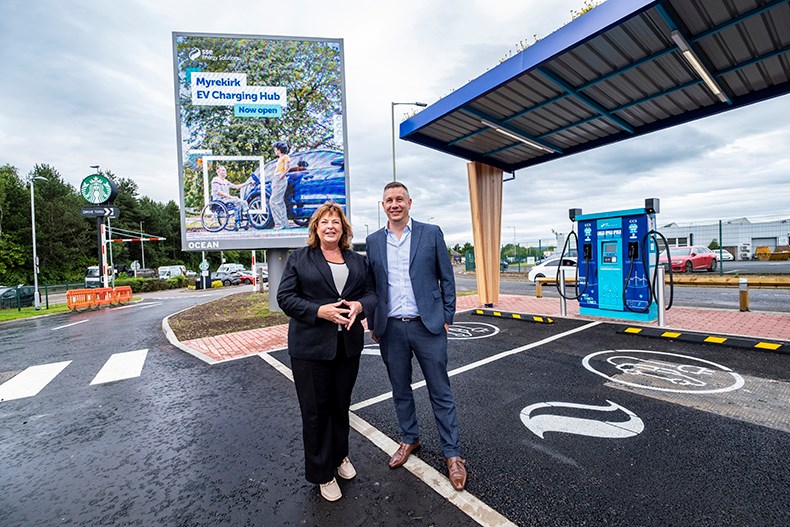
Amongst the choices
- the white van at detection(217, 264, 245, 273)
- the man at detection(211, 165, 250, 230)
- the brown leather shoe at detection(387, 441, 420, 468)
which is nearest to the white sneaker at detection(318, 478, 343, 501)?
the brown leather shoe at detection(387, 441, 420, 468)

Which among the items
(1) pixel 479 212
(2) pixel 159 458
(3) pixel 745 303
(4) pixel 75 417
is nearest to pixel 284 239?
(1) pixel 479 212

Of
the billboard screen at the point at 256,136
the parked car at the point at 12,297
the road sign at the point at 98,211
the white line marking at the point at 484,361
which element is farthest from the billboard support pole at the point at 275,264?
the parked car at the point at 12,297

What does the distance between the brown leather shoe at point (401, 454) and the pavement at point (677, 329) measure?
422 cm

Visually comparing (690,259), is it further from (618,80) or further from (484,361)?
(484,361)

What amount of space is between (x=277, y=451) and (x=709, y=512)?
2857 millimetres

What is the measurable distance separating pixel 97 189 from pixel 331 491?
22092 mm

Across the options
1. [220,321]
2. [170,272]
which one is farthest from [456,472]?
[170,272]

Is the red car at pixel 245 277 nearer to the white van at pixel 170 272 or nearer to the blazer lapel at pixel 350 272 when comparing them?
the white van at pixel 170 272

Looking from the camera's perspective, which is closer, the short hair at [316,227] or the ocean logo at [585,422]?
the short hair at [316,227]

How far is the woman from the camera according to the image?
240 cm

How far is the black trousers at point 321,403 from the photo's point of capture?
2.41 metres

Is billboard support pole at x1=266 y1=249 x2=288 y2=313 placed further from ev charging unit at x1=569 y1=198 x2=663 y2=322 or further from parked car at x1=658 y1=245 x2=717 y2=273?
parked car at x1=658 y1=245 x2=717 y2=273

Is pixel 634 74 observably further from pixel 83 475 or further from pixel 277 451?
pixel 83 475

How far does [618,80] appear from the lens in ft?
20.3
